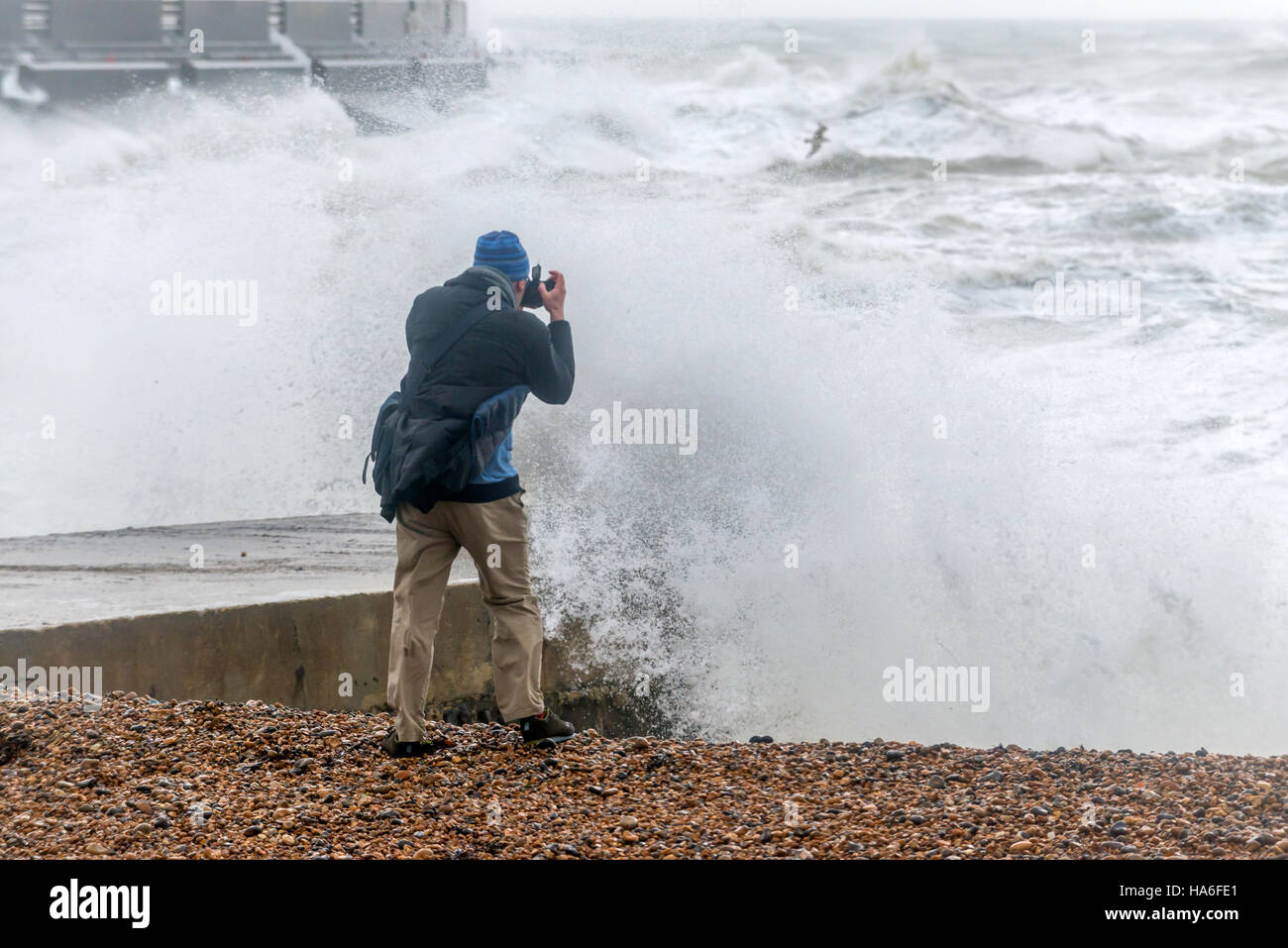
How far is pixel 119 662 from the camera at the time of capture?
4.60m

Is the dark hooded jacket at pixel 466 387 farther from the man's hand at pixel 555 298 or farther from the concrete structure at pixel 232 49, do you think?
the concrete structure at pixel 232 49

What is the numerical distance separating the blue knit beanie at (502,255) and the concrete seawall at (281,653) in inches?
66.0

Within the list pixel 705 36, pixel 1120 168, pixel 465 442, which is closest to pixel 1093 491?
pixel 465 442

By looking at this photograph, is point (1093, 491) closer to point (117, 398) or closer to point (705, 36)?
point (117, 398)

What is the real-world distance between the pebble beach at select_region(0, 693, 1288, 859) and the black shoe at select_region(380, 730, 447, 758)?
0.04 m

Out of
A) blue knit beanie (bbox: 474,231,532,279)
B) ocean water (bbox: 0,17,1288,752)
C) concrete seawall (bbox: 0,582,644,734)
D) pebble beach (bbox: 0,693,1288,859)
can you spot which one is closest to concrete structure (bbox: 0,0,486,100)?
ocean water (bbox: 0,17,1288,752)

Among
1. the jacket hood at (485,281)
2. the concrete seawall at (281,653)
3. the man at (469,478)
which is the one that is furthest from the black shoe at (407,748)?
the jacket hood at (485,281)

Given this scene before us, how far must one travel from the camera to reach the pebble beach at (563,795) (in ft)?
10.7

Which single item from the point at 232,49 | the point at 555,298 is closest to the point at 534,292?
the point at 555,298

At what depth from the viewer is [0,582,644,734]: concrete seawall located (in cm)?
455

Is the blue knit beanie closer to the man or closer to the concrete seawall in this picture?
the man

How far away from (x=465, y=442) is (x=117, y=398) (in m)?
7.38

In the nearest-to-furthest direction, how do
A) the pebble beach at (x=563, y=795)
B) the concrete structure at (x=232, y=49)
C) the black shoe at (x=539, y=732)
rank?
the pebble beach at (x=563, y=795)
the black shoe at (x=539, y=732)
the concrete structure at (x=232, y=49)

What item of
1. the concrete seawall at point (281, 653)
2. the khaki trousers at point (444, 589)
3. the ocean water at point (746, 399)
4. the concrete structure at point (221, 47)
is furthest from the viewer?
the concrete structure at point (221, 47)
